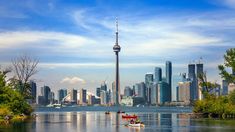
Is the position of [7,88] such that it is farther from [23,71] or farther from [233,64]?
[233,64]

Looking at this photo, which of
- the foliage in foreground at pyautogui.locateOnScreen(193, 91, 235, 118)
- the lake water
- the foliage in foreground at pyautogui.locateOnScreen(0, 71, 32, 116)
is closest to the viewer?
the lake water

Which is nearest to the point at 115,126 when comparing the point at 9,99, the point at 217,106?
the point at 9,99

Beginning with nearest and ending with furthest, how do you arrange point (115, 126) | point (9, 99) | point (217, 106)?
point (115, 126)
point (9, 99)
point (217, 106)

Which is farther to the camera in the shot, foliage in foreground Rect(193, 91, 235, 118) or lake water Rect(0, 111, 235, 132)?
foliage in foreground Rect(193, 91, 235, 118)

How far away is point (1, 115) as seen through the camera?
105 m

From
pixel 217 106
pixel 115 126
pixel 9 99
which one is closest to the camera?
pixel 115 126

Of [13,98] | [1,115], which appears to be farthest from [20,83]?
[1,115]

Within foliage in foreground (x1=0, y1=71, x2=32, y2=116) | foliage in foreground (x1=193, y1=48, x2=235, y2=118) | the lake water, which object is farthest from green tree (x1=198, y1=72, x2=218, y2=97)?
foliage in foreground (x1=0, y1=71, x2=32, y2=116)

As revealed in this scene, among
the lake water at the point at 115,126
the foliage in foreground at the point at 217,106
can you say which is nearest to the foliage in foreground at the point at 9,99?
the lake water at the point at 115,126

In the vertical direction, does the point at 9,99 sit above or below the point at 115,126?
above

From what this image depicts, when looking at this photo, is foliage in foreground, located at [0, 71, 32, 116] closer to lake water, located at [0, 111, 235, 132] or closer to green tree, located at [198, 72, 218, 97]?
lake water, located at [0, 111, 235, 132]

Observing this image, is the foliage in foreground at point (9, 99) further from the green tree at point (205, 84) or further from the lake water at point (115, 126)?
the green tree at point (205, 84)

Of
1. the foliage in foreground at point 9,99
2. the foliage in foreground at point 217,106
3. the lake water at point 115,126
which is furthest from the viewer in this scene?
the foliage in foreground at point 217,106

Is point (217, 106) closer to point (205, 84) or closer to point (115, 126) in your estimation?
point (205, 84)
